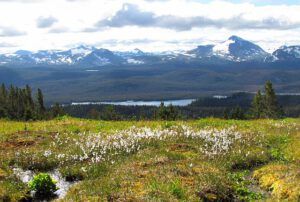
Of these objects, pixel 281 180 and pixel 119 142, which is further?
pixel 119 142

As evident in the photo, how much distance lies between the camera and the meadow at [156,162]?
16.7 m

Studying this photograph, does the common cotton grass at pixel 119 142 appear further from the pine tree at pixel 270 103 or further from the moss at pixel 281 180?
the pine tree at pixel 270 103

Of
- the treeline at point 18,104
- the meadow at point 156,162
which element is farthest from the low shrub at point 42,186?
the treeline at point 18,104

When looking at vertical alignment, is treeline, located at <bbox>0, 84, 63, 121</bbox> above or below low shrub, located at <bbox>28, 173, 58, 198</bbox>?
below

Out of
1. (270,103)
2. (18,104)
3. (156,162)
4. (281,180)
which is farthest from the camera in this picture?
(18,104)

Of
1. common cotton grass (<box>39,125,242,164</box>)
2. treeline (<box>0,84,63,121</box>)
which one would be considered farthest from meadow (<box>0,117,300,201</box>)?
treeline (<box>0,84,63,121</box>)

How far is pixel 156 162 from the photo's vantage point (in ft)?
68.9

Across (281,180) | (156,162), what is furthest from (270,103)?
(281,180)

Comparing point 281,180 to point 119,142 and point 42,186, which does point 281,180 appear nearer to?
point 42,186

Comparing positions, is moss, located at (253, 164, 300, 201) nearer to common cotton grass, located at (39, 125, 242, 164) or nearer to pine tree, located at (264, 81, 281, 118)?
→ common cotton grass, located at (39, 125, 242, 164)

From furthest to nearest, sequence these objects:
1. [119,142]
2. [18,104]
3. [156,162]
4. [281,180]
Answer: [18,104]
[119,142]
[156,162]
[281,180]

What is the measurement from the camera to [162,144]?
83.7 ft

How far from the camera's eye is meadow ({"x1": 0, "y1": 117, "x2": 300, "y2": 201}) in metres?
16.7

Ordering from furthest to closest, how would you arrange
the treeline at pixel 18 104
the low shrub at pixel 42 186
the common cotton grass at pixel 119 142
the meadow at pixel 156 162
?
the treeline at pixel 18 104 → the common cotton grass at pixel 119 142 → the low shrub at pixel 42 186 → the meadow at pixel 156 162
